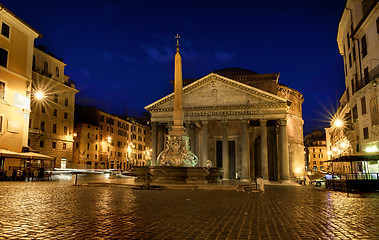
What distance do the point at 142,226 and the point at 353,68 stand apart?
27415 mm

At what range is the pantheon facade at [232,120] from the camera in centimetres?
3193

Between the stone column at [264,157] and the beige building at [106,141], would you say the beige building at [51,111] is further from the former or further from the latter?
the stone column at [264,157]

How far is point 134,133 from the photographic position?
2820 inches

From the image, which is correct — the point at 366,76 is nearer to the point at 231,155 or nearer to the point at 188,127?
the point at 188,127

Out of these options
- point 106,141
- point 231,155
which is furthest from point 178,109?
point 106,141

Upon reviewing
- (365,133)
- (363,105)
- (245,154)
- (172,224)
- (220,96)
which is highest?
(220,96)

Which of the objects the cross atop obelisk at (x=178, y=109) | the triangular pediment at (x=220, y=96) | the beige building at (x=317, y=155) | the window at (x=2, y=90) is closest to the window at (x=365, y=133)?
the triangular pediment at (x=220, y=96)

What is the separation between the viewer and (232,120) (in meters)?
33.8

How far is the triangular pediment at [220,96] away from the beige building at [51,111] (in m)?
13.0

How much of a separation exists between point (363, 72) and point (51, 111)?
111ft

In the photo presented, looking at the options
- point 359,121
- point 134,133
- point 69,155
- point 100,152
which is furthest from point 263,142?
point 134,133

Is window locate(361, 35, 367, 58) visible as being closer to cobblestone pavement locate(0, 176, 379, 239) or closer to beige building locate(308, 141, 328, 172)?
cobblestone pavement locate(0, 176, 379, 239)

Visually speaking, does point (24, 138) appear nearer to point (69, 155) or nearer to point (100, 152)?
point (69, 155)

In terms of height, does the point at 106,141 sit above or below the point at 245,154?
above
